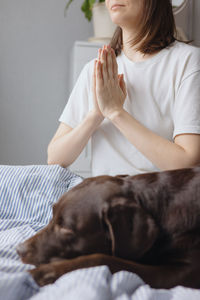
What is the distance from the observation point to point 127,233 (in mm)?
749

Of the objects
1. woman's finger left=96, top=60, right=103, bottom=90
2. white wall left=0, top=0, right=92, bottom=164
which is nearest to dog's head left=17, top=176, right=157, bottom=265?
woman's finger left=96, top=60, right=103, bottom=90

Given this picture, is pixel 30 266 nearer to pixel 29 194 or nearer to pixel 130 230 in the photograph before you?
pixel 130 230

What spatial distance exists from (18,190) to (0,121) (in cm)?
177

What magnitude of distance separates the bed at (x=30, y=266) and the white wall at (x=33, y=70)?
1.62 metres

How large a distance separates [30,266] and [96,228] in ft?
0.52

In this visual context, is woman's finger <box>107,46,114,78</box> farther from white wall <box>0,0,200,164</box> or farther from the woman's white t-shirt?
white wall <box>0,0,200,164</box>

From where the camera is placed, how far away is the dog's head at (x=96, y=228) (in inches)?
29.6

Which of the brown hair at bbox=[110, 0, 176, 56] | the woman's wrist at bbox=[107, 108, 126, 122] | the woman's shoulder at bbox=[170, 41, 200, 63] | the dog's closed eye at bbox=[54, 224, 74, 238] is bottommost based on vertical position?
the dog's closed eye at bbox=[54, 224, 74, 238]

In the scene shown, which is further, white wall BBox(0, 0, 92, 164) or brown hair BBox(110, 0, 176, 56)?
white wall BBox(0, 0, 92, 164)

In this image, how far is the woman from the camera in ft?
4.40

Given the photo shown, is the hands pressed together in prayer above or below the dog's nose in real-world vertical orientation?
above

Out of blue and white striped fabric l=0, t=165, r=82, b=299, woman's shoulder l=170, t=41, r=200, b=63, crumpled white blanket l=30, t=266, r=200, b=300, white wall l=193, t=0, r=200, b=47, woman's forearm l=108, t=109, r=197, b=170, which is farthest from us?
white wall l=193, t=0, r=200, b=47

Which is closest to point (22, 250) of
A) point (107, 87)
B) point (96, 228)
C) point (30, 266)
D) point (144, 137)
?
point (30, 266)

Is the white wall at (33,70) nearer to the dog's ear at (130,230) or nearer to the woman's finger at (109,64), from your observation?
the woman's finger at (109,64)
